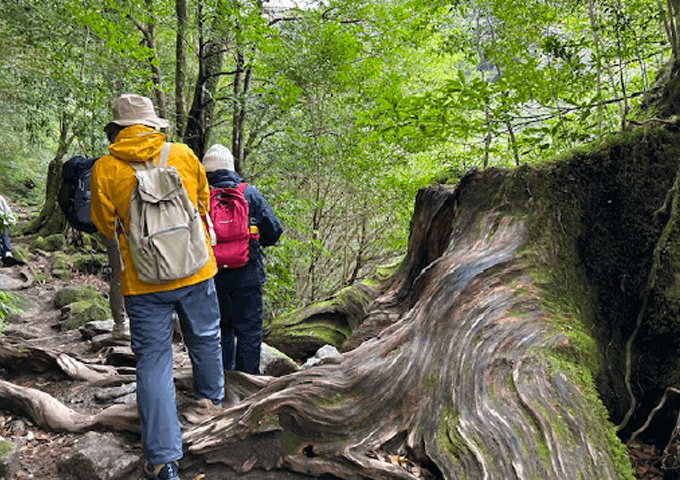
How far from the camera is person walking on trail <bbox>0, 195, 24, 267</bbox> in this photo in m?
4.34

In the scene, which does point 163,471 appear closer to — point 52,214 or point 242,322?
point 242,322

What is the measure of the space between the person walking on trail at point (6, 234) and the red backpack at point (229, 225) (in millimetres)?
1735

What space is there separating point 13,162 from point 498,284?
88.0 ft

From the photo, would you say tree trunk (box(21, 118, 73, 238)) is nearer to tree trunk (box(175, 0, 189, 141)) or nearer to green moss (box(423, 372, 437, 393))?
tree trunk (box(175, 0, 189, 141))

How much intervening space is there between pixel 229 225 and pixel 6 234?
9029mm

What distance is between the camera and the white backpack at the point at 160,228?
3141mm

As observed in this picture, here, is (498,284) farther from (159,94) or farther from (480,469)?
(159,94)

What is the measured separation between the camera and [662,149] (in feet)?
11.6

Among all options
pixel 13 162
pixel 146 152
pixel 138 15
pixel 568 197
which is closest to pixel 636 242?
pixel 568 197

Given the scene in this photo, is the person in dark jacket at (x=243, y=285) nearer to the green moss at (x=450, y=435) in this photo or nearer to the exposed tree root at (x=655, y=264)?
the green moss at (x=450, y=435)

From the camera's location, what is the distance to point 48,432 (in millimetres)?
4090

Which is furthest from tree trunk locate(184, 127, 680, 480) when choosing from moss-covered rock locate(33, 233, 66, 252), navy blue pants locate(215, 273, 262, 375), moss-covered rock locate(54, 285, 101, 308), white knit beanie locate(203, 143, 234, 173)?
moss-covered rock locate(33, 233, 66, 252)

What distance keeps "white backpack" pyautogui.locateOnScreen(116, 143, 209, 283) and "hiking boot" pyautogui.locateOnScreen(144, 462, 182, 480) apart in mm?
1177

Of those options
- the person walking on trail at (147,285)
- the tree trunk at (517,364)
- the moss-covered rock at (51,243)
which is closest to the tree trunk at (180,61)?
the person walking on trail at (147,285)
